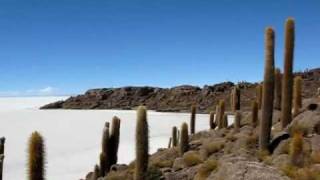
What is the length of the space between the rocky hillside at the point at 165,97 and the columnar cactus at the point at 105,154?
45.0 meters

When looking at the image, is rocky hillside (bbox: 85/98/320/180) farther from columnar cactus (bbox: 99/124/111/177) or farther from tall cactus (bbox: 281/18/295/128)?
tall cactus (bbox: 281/18/295/128)

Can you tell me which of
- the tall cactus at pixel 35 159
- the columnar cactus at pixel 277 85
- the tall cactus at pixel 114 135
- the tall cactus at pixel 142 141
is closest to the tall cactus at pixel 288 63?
the columnar cactus at pixel 277 85

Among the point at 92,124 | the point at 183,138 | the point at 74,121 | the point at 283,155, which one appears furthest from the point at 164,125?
the point at 283,155

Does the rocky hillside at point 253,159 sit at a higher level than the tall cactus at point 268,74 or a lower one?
lower

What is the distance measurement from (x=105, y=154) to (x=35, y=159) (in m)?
10.6

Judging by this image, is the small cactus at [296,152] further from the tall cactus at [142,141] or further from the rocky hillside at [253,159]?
the tall cactus at [142,141]

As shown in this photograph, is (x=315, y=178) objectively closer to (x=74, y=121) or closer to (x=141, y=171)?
(x=141, y=171)

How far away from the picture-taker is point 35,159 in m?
9.85

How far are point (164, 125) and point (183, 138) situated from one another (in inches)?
1156

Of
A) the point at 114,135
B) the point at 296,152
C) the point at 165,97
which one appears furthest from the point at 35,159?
the point at 165,97

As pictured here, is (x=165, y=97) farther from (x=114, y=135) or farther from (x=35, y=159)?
(x=35, y=159)

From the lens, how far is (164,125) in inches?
1982

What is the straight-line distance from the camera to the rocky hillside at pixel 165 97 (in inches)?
2778

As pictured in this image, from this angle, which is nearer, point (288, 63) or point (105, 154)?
point (288, 63)
